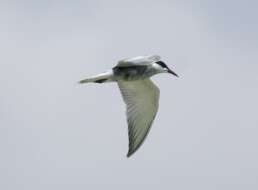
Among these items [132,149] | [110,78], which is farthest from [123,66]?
[132,149]

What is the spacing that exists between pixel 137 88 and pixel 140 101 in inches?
13.4

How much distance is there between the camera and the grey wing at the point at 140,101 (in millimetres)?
Result: 20047

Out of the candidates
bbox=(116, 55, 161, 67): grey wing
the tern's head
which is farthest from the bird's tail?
the tern's head

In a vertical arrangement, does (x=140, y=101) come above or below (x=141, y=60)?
below

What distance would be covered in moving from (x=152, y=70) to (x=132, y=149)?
1.66m

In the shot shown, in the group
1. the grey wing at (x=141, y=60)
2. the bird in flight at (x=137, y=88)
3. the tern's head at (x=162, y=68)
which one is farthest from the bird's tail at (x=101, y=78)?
the tern's head at (x=162, y=68)

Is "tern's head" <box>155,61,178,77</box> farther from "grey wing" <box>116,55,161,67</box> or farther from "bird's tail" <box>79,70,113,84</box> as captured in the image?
"bird's tail" <box>79,70,113,84</box>

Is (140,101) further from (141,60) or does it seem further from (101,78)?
(141,60)

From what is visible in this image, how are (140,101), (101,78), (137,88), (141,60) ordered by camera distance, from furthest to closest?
(137,88), (140,101), (101,78), (141,60)

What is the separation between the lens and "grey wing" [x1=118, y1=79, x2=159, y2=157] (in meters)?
20.0

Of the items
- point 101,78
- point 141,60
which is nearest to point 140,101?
point 101,78

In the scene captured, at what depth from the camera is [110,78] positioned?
19.5 m

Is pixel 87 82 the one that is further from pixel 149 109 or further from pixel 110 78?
pixel 149 109

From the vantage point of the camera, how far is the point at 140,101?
2064cm
